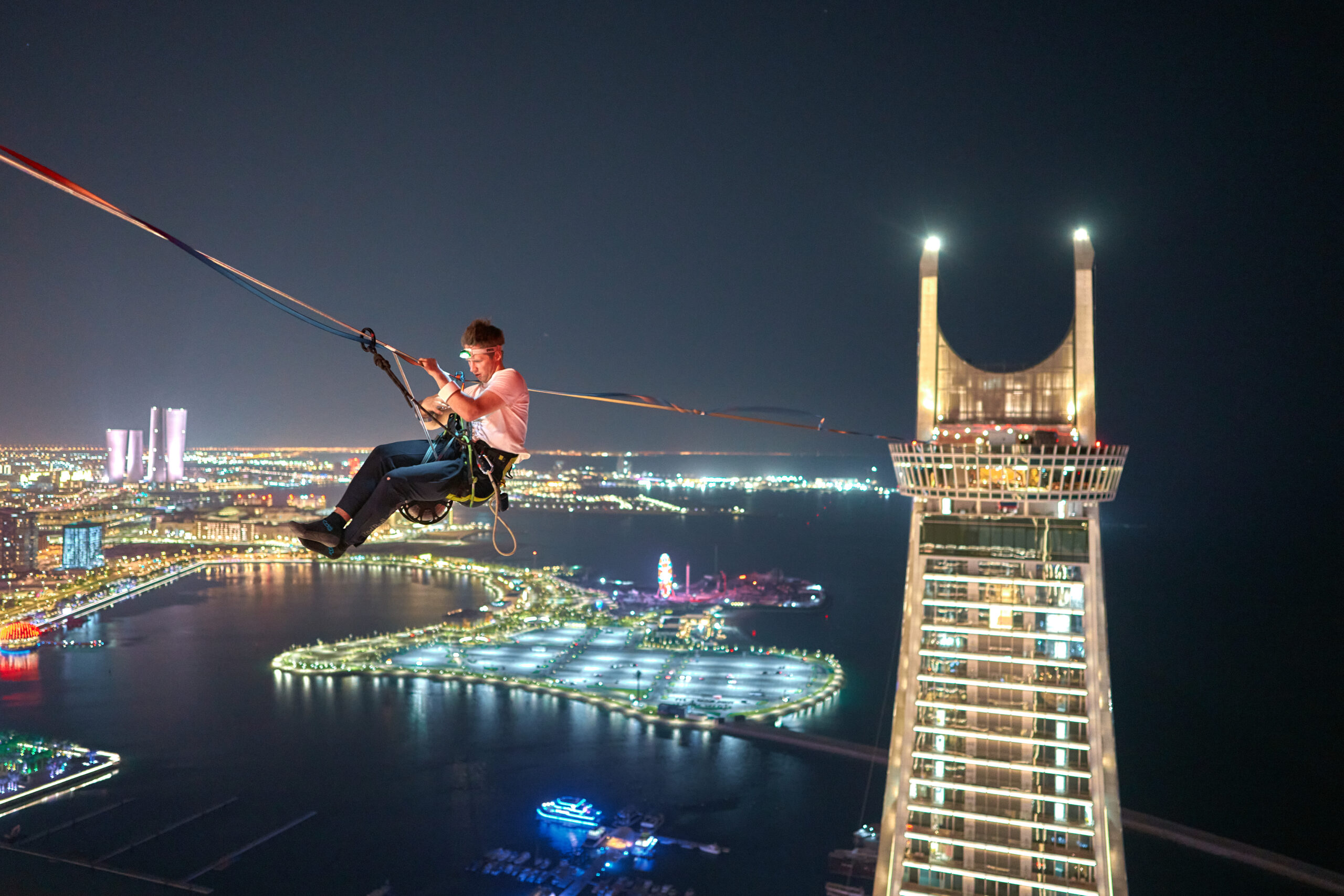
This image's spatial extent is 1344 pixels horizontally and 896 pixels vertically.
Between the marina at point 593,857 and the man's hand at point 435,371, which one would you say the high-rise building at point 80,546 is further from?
the man's hand at point 435,371

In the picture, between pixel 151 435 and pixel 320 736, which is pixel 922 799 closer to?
pixel 320 736

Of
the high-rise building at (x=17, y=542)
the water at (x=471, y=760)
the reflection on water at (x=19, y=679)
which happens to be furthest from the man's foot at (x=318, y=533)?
the high-rise building at (x=17, y=542)

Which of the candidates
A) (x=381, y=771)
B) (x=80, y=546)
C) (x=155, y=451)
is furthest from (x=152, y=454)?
(x=381, y=771)

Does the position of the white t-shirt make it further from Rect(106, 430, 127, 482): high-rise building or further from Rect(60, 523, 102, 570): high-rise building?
Rect(106, 430, 127, 482): high-rise building

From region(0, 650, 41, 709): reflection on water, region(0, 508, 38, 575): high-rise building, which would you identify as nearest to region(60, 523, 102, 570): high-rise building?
region(0, 508, 38, 575): high-rise building

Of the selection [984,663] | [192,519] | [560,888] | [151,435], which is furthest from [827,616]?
[151,435]

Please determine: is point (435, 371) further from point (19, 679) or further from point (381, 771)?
point (19, 679)
